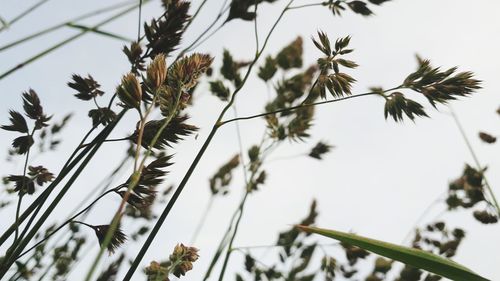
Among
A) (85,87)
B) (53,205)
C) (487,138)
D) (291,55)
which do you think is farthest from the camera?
(291,55)

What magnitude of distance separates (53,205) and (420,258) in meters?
0.74

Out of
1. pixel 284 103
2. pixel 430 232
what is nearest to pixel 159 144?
pixel 284 103

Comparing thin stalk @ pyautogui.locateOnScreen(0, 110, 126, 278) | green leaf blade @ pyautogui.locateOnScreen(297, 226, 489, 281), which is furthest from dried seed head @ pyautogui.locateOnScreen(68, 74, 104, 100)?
green leaf blade @ pyautogui.locateOnScreen(297, 226, 489, 281)

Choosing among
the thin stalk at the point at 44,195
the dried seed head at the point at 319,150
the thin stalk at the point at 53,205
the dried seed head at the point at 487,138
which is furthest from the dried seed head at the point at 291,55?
the thin stalk at the point at 44,195

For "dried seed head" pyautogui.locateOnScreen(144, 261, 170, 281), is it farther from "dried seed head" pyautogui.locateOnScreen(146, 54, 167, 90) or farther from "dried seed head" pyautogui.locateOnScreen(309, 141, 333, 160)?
"dried seed head" pyautogui.locateOnScreen(309, 141, 333, 160)

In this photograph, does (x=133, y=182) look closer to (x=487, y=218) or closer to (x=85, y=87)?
(x=85, y=87)

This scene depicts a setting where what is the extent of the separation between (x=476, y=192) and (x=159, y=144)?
2055 mm

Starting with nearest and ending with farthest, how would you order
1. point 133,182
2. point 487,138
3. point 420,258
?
1. point 133,182
2. point 420,258
3. point 487,138

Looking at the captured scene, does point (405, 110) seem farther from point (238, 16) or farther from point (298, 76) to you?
point (298, 76)

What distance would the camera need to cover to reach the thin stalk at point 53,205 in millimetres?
847

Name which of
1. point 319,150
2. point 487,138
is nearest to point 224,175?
point 319,150

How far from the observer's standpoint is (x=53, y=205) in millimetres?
884

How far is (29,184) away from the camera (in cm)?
113

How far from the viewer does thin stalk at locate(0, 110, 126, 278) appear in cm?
85
